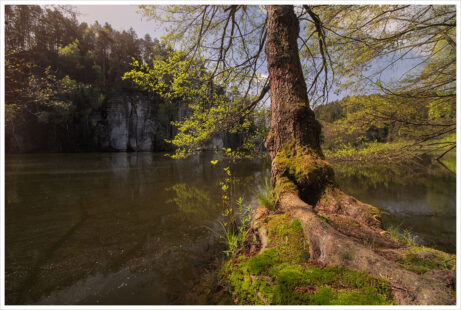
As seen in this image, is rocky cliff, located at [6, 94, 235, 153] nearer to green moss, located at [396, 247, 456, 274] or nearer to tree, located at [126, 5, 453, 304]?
tree, located at [126, 5, 453, 304]

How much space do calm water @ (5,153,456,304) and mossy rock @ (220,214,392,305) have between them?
2.26ft

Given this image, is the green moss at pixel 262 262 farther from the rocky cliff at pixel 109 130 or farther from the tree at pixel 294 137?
the rocky cliff at pixel 109 130

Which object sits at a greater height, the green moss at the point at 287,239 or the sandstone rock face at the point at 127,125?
the sandstone rock face at the point at 127,125

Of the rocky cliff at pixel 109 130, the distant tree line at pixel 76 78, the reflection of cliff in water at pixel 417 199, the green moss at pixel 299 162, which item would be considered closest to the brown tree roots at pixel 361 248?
the green moss at pixel 299 162

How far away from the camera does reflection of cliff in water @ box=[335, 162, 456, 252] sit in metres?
4.96

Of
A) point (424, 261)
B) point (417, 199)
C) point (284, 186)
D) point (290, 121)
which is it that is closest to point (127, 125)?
point (290, 121)

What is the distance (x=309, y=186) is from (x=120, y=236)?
3600 millimetres

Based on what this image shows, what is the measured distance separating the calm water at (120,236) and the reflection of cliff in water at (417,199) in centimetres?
4

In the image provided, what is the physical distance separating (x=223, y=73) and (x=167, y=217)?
4251 millimetres

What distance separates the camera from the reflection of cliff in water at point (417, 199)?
496 centimetres

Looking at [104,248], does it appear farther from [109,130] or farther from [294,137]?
[109,130]

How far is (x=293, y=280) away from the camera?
1738 millimetres

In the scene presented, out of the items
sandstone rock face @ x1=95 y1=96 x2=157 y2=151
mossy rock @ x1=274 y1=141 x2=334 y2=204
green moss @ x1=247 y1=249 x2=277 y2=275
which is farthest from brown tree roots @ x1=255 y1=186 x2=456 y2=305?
sandstone rock face @ x1=95 y1=96 x2=157 y2=151

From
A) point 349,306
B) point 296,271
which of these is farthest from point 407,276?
point 296,271
